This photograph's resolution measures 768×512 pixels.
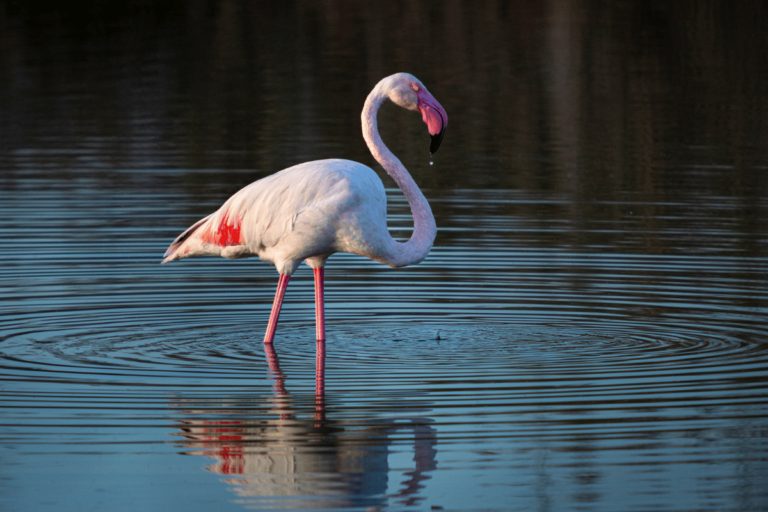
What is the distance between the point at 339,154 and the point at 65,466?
1282 centimetres

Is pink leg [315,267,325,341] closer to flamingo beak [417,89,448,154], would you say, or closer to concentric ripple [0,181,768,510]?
concentric ripple [0,181,768,510]

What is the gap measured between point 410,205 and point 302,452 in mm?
2966

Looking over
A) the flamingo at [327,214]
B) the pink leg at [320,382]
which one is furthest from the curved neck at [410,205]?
the pink leg at [320,382]

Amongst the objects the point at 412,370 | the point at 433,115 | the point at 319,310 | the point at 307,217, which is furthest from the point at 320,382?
the point at 433,115

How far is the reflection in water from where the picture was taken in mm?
5516

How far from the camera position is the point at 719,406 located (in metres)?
6.90

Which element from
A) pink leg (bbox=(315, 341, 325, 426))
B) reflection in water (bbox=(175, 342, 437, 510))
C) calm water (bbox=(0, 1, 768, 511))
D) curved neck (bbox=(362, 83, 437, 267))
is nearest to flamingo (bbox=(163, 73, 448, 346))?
curved neck (bbox=(362, 83, 437, 267))

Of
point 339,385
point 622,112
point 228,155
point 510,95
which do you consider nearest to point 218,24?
point 510,95

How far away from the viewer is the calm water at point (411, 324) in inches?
229

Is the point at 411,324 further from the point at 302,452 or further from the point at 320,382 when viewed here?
the point at 302,452

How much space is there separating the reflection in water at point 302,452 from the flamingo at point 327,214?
57.7 inches

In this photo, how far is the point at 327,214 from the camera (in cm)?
824

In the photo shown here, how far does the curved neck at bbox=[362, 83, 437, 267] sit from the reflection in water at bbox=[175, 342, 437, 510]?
1551 millimetres

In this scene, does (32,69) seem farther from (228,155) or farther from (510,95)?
(228,155)
